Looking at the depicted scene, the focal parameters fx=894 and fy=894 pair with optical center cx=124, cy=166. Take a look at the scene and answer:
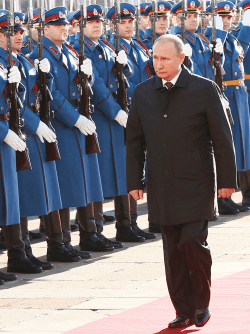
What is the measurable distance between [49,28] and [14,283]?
7.79ft

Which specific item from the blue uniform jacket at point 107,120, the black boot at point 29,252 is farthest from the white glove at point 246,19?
the black boot at point 29,252

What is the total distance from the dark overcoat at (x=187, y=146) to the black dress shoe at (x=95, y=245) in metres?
2.86

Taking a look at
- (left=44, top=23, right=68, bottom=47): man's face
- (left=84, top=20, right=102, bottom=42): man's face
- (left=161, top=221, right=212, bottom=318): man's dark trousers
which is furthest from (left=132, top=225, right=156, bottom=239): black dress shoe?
(left=161, top=221, right=212, bottom=318): man's dark trousers

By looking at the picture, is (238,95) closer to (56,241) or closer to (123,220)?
(123,220)

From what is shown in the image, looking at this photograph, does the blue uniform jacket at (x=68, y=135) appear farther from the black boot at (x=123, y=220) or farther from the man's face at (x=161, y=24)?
the man's face at (x=161, y=24)

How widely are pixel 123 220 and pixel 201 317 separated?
351cm

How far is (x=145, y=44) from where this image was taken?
32.5 ft

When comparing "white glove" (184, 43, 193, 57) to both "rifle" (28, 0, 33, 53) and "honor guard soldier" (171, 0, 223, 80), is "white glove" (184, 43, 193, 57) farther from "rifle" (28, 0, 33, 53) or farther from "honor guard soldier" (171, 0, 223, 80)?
"rifle" (28, 0, 33, 53)

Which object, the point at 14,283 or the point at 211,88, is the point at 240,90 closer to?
the point at 14,283

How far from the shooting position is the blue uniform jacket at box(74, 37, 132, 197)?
322 inches

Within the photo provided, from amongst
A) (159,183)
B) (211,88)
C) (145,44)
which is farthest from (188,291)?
(145,44)

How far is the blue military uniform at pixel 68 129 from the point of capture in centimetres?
764

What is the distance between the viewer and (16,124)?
275 inches

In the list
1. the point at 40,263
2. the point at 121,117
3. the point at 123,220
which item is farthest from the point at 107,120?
the point at 40,263
